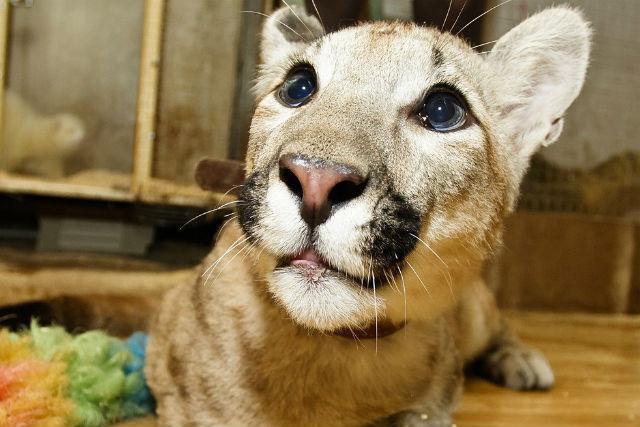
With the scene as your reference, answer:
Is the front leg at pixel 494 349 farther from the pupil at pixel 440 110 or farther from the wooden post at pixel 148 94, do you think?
the wooden post at pixel 148 94

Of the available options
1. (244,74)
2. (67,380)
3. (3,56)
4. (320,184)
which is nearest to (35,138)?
(3,56)

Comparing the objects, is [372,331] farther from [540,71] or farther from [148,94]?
[148,94]

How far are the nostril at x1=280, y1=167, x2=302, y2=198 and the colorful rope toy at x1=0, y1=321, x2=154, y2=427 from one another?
0.81 meters

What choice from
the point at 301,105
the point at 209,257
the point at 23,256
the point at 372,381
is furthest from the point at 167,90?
the point at 372,381

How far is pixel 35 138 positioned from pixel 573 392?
3.30 metres

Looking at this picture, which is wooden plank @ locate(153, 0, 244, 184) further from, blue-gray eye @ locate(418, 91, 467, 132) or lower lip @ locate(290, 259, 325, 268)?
lower lip @ locate(290, 259, 325, 268)

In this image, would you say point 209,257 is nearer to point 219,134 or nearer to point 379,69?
point 379,69

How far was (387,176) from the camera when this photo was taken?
1206 mm

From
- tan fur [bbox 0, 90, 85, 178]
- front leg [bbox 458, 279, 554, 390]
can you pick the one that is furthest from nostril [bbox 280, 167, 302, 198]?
tan fur [bbox 0, 90, 85, 178]

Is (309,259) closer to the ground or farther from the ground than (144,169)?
farther from the ground

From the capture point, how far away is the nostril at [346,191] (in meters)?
1.09

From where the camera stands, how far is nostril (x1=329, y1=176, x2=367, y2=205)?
1.09 metres

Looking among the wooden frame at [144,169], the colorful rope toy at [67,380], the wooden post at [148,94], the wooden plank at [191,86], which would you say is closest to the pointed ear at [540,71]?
the colorful rope toy at [67,380]

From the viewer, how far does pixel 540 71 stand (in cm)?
178
